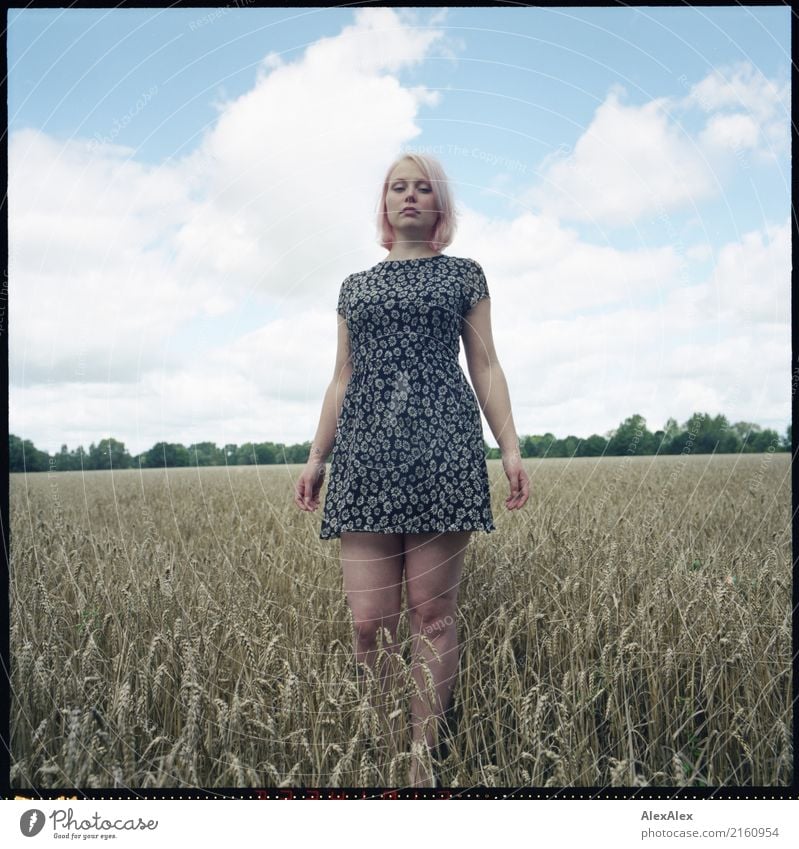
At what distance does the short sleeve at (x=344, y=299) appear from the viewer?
2.37m

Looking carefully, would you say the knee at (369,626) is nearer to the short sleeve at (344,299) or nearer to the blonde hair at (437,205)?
the short sleeve at (344,299)

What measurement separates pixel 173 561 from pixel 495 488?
9.44ft

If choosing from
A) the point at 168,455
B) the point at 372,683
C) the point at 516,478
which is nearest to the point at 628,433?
the point at 516,478

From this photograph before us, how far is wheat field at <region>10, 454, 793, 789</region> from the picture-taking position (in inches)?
82.4

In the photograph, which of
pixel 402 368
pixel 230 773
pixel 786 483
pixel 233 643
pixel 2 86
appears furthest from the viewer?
pixel 786 483

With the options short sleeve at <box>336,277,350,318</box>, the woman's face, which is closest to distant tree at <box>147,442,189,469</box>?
short sleeve at <box>336,277,350,318</box>

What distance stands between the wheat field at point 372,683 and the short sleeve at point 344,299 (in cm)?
124

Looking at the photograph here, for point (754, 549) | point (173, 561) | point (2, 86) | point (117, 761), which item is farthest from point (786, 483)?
point (2, 86)

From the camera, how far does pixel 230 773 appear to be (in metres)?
2.08

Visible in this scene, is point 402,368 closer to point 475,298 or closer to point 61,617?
point 475,298

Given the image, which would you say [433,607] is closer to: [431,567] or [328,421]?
[431,567]

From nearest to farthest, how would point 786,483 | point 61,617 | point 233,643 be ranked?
point 233,643 → point 61,617 → point 786,483
